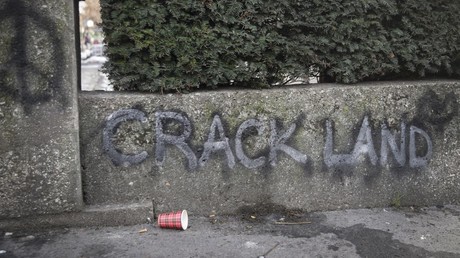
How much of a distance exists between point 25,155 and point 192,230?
143 centimetres

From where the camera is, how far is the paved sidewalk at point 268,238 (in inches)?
138

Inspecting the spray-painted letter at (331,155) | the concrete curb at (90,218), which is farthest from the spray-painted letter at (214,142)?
the spray-painted letter at (331,155)

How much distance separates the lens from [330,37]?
166 inches

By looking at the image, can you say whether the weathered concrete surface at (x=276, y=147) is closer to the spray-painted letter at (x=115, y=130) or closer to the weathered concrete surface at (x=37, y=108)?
the spray-painted letter at (x=115, y=130)

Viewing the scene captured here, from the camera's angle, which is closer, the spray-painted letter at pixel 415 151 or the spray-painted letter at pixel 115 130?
the spray-painted letter at pixel 115 130

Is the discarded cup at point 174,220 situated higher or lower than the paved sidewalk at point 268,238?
higher

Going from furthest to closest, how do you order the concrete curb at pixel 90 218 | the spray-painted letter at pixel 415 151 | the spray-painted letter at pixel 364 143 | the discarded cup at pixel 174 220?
the spray-painted letter at pixel 415 151
the spray-painted letter at pixel 364 143
the discarded cup at pixel 174 220
the concrete curb at pixel 90 218

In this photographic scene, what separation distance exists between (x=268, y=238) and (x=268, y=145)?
31.8 inches

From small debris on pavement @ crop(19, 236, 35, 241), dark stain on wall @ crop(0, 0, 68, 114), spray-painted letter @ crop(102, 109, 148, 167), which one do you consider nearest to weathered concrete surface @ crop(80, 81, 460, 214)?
spray-painted letter @ crop(102, 109, 148, 167)

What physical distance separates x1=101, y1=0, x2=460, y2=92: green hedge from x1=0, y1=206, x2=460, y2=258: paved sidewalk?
1.18 m

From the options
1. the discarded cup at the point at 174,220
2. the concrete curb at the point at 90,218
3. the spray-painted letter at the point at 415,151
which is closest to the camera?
the concrete curb at the point at 90,218

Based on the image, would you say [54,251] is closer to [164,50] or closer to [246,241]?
[246,241]

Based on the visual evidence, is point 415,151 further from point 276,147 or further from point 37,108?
point 37,108

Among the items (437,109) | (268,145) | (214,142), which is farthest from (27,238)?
(437,109)
